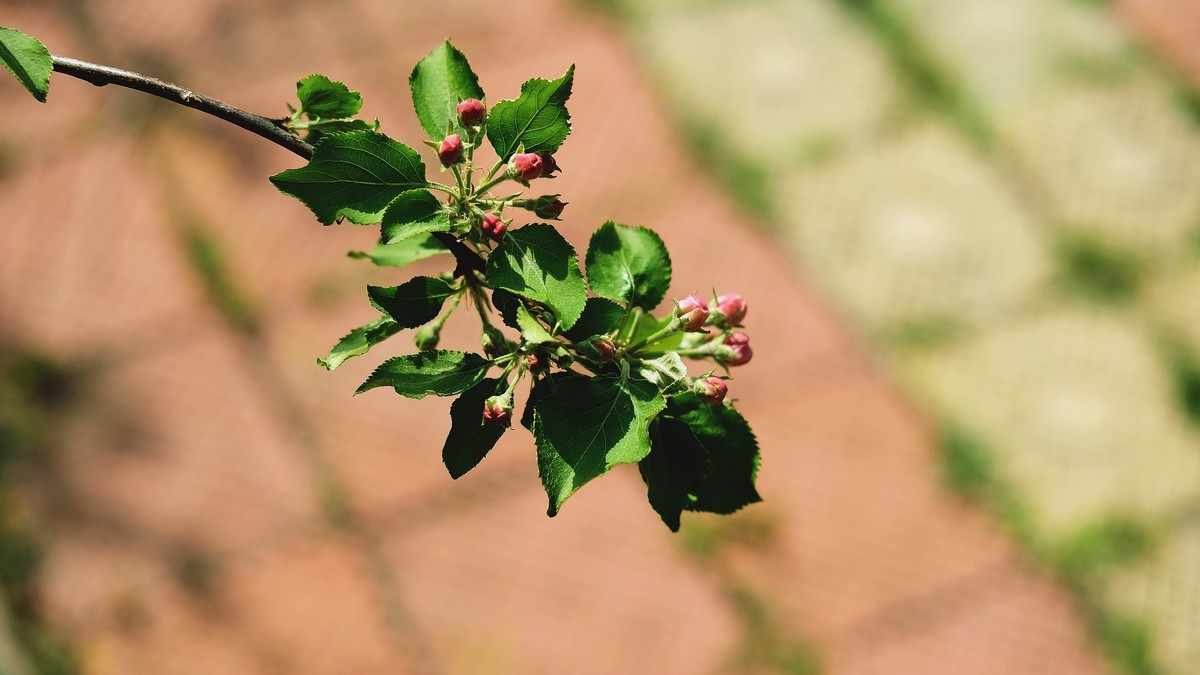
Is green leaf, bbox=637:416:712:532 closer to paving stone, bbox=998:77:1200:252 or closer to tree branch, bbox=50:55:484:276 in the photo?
tree branch, bbox=50:55:484:276

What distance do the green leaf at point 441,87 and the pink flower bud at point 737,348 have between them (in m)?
0.38

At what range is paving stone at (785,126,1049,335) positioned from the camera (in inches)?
128

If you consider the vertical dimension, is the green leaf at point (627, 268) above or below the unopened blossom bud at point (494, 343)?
above

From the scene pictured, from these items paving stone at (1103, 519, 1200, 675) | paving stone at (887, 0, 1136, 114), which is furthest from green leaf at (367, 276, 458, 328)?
paving stone at (887, 0, 1136, 114)

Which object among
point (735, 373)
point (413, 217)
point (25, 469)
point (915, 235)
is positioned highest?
point (915, 235)

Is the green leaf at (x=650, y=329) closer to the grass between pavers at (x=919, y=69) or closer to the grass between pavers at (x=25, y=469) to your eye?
the grass between pavers at (x=25, y=469)

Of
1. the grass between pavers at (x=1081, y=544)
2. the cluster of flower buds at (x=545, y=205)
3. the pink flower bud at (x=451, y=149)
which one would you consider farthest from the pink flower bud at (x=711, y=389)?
the grass between pavers at (x=1081, y=544)

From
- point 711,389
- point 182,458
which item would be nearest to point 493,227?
point 711,389

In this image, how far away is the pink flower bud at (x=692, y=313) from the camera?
106 centimetres

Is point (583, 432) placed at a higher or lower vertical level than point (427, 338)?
lower

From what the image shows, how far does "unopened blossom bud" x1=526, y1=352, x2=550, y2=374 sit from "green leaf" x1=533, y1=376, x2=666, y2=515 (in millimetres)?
54

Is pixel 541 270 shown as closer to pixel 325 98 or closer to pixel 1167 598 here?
pixel 325 98

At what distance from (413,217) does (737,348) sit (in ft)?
1.23

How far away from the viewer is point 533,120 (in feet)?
3.43
